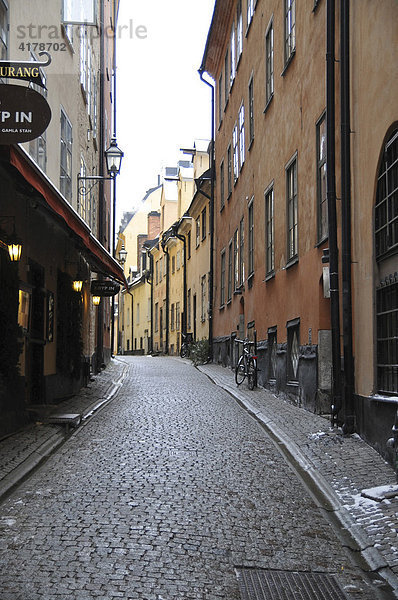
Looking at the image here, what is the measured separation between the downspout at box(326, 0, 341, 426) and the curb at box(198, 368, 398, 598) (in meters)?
0.95

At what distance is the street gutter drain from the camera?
411 centimetres

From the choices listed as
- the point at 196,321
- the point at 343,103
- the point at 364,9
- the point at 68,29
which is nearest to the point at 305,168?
the point at 343,103

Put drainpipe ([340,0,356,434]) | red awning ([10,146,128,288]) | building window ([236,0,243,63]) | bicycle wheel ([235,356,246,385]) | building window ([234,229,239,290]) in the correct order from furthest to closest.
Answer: building window ([234,229,239,290]) → building window ([236,0,243,63]) → bicycle wheel ([235,356,246,385]) → drainpipe ([340,0,356,434]) → red awning ([10,146,128,288])

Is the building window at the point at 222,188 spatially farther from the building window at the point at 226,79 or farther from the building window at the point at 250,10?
the building window at the point at 250,10

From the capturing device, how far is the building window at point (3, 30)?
9180 mm

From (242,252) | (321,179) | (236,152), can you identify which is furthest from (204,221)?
(321,179)

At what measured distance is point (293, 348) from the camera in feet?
42.8

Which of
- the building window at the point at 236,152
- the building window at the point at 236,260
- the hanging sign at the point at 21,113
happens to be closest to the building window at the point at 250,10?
the building window at the point at 236,152

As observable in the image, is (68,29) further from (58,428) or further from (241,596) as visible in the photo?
(241,596)

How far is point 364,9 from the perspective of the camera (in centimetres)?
842

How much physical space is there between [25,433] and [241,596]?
584 cm

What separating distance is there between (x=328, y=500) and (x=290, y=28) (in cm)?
1044

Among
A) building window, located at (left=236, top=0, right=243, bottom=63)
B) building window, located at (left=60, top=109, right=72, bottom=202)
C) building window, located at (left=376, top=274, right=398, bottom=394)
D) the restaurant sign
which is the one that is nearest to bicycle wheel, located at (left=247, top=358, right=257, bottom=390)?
the restaurant sign

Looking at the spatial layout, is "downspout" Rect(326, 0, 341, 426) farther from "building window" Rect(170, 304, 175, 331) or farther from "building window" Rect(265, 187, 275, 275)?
"building window" Rect(170, 304, 175, 331)
